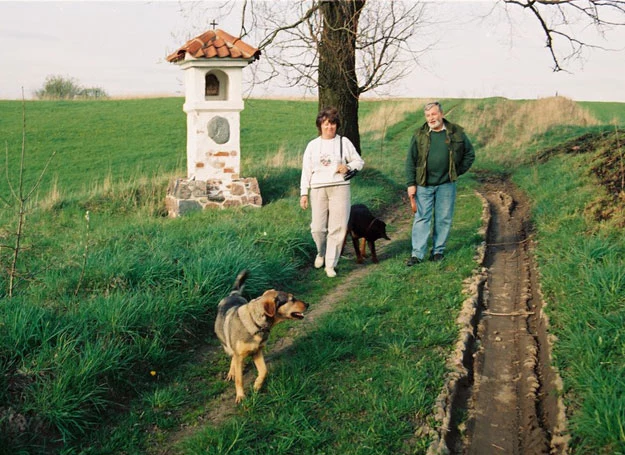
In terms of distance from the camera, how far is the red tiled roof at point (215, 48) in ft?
37.7

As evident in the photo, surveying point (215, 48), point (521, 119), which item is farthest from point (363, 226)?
point (521, 119)

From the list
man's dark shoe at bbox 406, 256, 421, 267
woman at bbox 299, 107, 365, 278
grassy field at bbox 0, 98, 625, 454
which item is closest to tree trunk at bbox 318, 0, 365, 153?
grassy field at bbox 0, 98, 625, 454

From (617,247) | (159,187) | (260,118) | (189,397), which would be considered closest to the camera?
(189,397)

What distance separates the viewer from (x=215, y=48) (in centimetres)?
1165

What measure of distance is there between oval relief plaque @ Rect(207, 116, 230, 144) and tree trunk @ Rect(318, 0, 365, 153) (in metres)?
2.86

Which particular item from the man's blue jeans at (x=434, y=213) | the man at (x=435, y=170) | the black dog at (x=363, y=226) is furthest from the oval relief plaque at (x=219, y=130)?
the man's blue jeans at (x=434, y=213)

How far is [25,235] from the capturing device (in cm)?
1026

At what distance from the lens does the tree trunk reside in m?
13.3

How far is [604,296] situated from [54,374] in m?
4.80

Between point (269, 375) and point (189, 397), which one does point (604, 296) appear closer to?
point (269, 375)

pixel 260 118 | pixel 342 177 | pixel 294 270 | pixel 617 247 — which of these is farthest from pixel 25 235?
pixel 260 118

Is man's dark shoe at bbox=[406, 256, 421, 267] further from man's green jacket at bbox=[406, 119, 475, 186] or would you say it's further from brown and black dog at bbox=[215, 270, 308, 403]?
brown and black dog at bbox=[215, 270, 308, 403]

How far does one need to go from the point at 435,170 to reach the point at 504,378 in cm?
359

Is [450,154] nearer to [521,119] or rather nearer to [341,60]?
[341,60]
